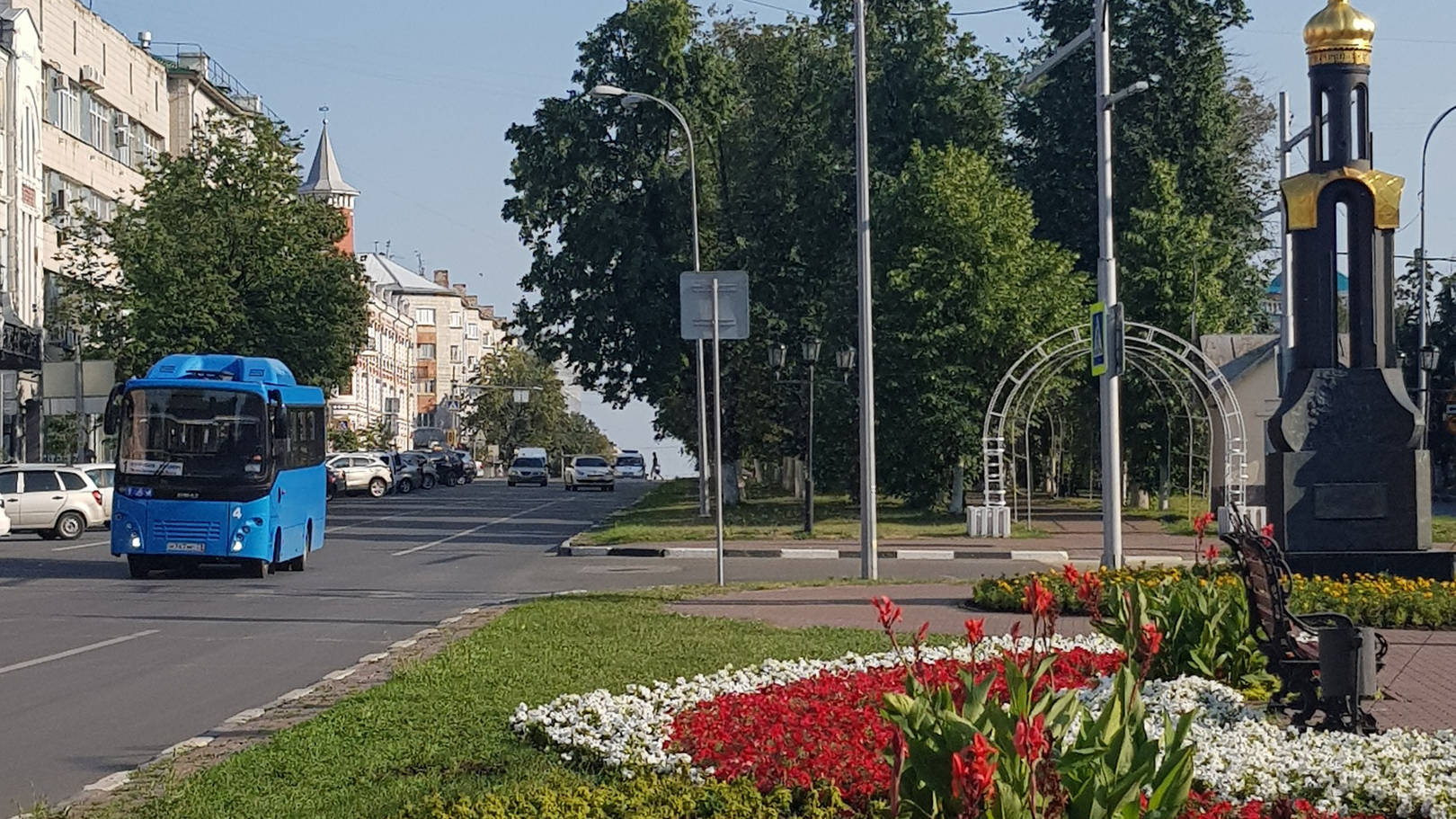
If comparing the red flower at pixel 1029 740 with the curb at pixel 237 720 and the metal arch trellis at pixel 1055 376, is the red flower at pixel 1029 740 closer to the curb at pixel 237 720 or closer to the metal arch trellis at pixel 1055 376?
the curb at pixel 237 720

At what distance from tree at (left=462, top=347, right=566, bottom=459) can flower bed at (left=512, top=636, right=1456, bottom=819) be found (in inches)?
5082

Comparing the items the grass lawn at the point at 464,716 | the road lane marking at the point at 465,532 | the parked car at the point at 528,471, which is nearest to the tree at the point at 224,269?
the road lane marking at the point at 465,532

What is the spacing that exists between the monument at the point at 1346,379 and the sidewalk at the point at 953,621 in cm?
342

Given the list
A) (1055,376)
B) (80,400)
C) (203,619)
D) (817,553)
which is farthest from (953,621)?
(80,400)

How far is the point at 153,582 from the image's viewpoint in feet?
78.1

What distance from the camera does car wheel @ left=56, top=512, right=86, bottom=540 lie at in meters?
37.0

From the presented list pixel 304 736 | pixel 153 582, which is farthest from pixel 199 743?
pixel 153 582

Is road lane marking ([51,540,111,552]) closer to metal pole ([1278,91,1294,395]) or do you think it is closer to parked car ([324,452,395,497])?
metal pole ([1278,91,1294,395])

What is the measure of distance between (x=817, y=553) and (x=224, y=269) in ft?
101

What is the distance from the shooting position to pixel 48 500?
3688 centimetres

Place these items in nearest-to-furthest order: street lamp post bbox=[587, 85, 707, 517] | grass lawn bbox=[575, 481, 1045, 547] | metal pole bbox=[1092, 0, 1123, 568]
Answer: metal pole bbox=[1092, 0, 1123, 568] < street lamp post bbox=[587, 85, 707, 517] < grass lawn bbox=[575, 481, 1045, 547]

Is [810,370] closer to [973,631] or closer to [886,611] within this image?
[886,611]

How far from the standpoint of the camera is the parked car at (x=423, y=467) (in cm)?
8154

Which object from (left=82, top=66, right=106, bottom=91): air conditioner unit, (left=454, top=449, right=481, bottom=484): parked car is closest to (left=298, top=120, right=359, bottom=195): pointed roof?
(left=454, top=449, right=481, bottom=484): parked car
